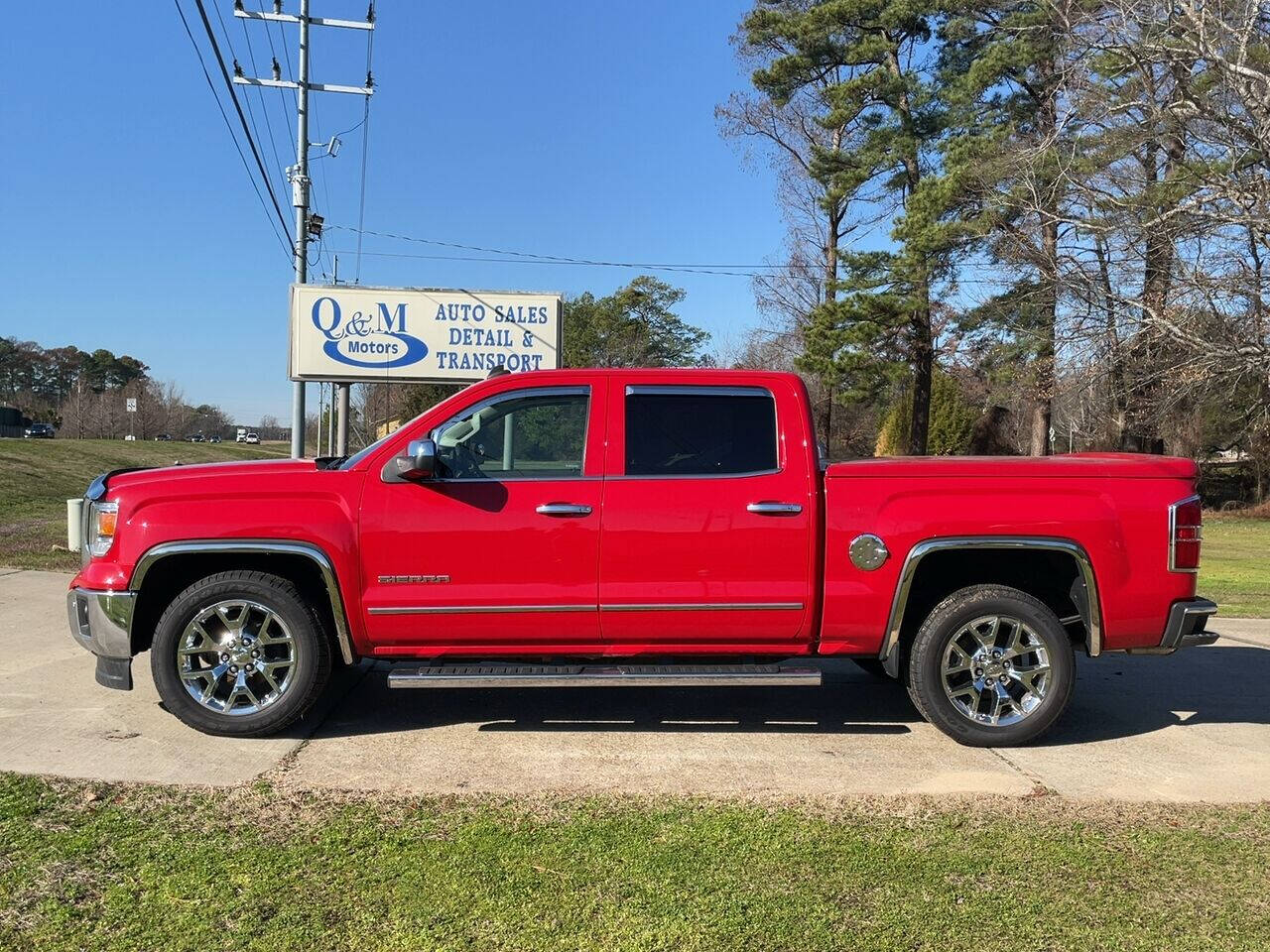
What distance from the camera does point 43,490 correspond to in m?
22.1

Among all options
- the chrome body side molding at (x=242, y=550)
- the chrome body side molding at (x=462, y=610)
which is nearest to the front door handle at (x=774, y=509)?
the chrome body side molding at (x=462, y=610)

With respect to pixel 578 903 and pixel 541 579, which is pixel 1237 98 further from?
pixel 578 903

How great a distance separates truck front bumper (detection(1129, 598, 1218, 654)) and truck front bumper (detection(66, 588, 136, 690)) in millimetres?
5308

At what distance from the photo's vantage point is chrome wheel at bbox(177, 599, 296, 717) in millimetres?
4934

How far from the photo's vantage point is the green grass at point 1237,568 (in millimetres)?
10563

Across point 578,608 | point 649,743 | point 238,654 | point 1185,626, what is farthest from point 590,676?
point 1185,626

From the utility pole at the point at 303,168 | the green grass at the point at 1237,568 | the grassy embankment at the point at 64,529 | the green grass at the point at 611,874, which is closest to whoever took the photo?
the green grass at the point at 611,874

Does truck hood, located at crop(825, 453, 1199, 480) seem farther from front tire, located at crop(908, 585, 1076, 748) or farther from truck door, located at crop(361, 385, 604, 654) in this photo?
truck door, located at crop(361, 385, 604, 654)

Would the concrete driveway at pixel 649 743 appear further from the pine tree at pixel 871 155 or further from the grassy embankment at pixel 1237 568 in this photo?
the pine tree at pixel 871 155

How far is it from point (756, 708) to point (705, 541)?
1517mm

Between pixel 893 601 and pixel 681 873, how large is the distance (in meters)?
2.06

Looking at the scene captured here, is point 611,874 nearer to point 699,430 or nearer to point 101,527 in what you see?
point 699,430

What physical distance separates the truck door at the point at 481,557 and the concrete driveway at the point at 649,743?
655 mm

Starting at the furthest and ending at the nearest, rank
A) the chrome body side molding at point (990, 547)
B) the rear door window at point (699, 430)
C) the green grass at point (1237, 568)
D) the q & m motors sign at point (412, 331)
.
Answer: the q & m motors sign at point (412, 331), the green grass at point (1237, 568), the rear door window at point (699, 430), the chrome body side molding at point (990, 547)
